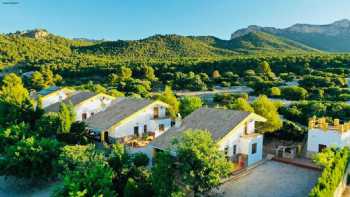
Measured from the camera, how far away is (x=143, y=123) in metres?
36.1

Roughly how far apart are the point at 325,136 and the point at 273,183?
6.73 m

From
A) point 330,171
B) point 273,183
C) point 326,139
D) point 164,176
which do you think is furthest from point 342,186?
point 164,176

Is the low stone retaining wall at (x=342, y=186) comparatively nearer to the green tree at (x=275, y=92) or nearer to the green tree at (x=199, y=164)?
the green tree at (x=199, y=164)

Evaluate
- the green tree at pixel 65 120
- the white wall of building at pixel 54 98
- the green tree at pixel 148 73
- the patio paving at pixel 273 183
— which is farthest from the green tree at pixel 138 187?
the green tree at pixel 148 73

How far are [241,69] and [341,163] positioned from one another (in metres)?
66.9

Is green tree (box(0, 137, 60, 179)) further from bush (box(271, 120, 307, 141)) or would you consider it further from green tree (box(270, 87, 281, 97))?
green tree (box(270, 87, 281, 97))

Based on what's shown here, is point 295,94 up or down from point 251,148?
up

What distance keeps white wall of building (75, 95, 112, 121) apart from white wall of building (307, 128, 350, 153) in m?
23.0

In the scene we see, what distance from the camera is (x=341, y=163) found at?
21.7m

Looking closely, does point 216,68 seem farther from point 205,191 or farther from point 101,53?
point 205,191

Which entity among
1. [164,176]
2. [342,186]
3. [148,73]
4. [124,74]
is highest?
[148,73]

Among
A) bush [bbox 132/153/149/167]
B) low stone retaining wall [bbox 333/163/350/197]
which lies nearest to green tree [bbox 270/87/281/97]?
low stone retaining wall [bbox 333/163/350/197]

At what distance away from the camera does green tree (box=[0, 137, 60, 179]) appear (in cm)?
2659

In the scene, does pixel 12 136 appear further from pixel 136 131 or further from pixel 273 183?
pixel 273 183
